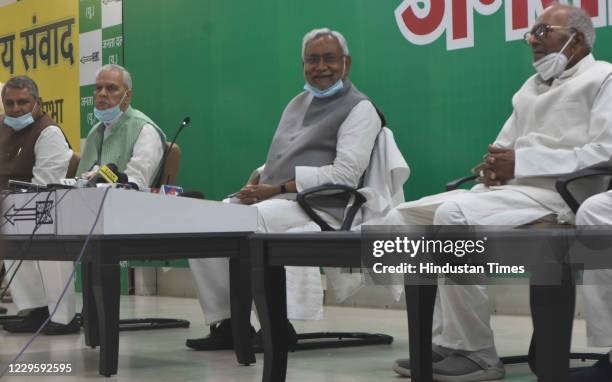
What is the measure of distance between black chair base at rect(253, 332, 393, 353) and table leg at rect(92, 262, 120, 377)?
0.81 metres

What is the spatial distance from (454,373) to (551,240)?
108 centimetres

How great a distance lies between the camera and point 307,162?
4148 millimetres

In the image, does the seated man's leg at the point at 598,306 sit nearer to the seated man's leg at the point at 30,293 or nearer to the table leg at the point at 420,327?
the table leg at the point at 420,327

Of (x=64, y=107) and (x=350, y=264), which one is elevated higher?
(x=64, y=107)

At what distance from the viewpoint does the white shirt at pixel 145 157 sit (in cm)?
446

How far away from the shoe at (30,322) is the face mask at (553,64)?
2965 millimetres

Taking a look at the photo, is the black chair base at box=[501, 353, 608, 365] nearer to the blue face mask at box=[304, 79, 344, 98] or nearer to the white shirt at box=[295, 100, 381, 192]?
the white shirt at box=[295, 100, 381, 192]

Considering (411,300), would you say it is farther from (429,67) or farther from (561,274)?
(429,67)

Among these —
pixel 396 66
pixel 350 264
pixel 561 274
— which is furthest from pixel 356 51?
pixel 561 274

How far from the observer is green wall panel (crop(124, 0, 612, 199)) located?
203 inches

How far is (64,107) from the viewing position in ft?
27.1

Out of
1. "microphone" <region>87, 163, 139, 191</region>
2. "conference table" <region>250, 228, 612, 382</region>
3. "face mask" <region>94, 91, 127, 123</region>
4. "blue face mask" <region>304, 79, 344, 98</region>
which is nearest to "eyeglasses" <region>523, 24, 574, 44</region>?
"blue face mask" <region>304, 79, 344, 98</region>

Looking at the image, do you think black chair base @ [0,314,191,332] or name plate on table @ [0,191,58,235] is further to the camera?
black chair base @ [0,314,191,332]

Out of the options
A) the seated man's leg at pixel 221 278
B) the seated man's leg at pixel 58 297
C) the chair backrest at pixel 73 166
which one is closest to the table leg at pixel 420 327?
the seated man's leg at pixel 221 278
